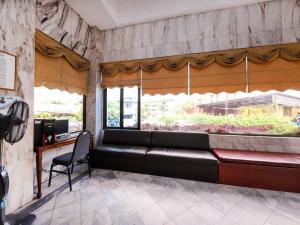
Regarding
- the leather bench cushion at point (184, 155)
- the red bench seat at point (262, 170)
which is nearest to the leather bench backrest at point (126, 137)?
the leather bench cushion at point (184, 155)

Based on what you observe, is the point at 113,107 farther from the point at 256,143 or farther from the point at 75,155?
the point at 256,143

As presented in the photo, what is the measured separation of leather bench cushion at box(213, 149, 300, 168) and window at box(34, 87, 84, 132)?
121 inches

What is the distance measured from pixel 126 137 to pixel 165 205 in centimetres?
187

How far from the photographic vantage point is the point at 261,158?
260 centimetres

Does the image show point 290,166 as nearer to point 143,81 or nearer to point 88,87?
point 143,81

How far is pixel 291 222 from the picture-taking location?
1754mm

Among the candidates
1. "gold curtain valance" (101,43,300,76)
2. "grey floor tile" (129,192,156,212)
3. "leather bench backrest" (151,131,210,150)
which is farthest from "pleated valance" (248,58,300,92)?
"grey floor tile" (129,192,156,212)

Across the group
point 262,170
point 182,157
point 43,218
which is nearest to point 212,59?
point 182,157

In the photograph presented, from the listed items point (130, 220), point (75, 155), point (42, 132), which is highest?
point (42, 132)

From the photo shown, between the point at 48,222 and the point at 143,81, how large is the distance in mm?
2933

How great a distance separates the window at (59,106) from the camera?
8.86 ft

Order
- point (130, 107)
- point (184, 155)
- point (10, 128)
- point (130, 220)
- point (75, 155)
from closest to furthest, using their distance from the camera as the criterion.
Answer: point (10, 128), point (130, 220), point (75, 155), point (184, 155), point (130, 107)

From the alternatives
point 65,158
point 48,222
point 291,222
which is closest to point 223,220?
point 291,222

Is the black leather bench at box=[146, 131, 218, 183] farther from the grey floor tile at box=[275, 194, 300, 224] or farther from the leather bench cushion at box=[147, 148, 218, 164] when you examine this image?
the grey floor tile at box=[275, 194, 300, 224]
